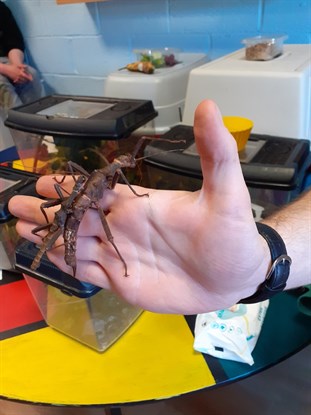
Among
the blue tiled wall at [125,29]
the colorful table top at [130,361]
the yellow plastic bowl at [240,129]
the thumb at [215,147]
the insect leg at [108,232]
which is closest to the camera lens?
the thumb at [215,147]

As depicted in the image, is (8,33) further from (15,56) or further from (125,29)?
(125,29)

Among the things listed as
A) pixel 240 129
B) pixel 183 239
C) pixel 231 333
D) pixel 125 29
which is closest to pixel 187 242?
pixel 183 239

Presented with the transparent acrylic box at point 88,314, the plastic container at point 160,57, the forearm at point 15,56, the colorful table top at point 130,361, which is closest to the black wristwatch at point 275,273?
the colorful table top at point 130,361

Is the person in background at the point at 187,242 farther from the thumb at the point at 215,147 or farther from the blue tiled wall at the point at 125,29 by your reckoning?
the blue tiled wall at the point at 125,29

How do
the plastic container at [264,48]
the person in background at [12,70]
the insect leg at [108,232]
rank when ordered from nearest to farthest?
the insect leg at [108,232] < the plastic container at [264,48] < the person in background at [12,70]

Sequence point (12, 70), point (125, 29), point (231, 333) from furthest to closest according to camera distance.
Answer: point (12, 70)
point (125, 29)
point (231, 333)

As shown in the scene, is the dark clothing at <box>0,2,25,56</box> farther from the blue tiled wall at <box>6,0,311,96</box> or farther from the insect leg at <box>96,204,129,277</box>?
the insect leg at <box>96,204,129,277</box>
